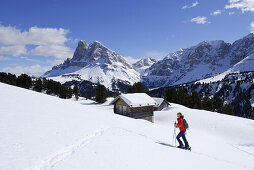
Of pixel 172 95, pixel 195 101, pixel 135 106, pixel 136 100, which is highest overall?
pixel 172 95

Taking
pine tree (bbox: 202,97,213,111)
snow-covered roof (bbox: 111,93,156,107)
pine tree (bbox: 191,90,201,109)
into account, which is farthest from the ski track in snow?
pine tree (bbox: 202,97,213,111)

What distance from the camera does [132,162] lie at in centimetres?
612

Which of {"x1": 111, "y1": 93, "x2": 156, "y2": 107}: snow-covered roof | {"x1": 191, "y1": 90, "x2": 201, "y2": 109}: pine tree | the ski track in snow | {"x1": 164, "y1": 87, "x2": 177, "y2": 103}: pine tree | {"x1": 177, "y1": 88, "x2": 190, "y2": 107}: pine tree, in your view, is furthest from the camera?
{"x1": 164, "y1": 87, "x2": 177, "y2": 103}: pine tree

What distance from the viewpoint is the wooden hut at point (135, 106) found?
Answer: 3133 centimetres

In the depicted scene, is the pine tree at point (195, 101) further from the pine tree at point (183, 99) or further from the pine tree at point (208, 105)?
the pine tree at point (208, 105)

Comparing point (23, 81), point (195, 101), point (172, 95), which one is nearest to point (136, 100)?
point (172, 95)

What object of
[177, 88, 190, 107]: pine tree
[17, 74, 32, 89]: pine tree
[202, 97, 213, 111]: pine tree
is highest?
[17, 74, 32, 89]: pine tree

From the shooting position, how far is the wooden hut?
103ft

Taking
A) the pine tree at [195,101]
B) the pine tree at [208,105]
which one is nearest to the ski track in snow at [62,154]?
the pine tree at [195,101]

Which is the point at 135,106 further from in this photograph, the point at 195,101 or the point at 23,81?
the point at 23,81

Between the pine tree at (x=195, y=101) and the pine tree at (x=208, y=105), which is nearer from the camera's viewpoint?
the pine tree at (x=195, y=101)

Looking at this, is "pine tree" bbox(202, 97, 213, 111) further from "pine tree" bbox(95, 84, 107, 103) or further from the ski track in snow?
the ski track in snow

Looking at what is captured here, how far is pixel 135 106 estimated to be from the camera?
3094 centimetres

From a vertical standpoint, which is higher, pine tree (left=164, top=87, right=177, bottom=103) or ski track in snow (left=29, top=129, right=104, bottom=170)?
pine tree (left=164, top=87, right=177, bottom=103)
